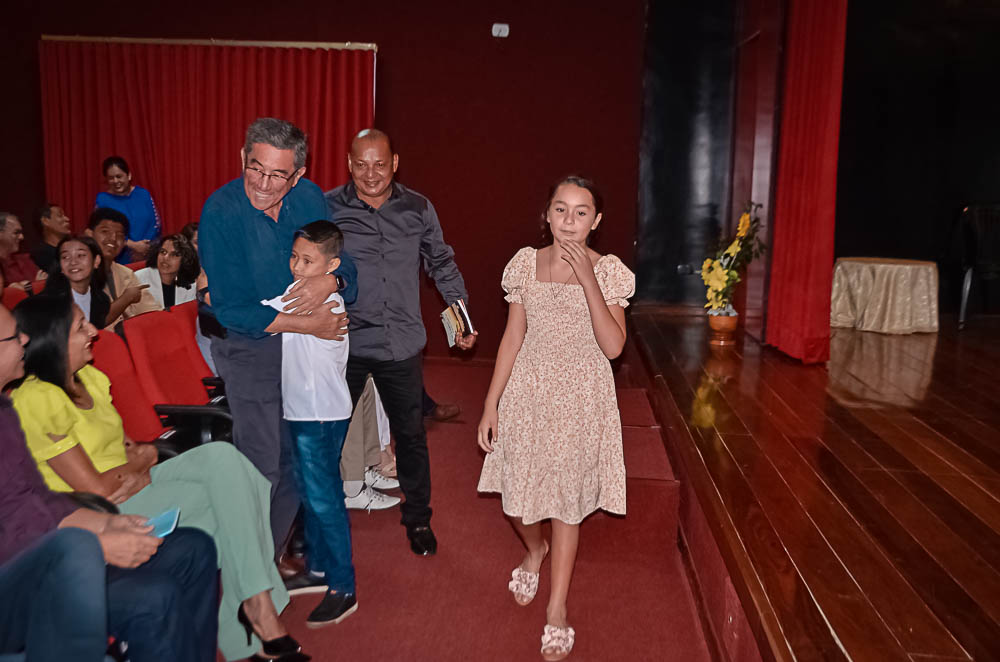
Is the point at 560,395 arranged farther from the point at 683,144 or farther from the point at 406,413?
the point at 683,144

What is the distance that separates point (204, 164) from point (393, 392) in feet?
13.4

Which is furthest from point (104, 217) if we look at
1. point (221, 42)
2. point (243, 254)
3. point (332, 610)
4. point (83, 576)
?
point (83, 576)

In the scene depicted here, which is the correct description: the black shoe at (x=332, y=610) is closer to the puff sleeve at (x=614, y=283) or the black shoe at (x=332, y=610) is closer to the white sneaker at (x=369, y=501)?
the white sneaker at (x=369, y=501)

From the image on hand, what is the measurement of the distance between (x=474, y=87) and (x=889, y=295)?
12.2ft

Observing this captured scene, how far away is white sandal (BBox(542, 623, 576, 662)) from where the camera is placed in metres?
2.37

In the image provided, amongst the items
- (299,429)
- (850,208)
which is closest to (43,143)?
(299,429)

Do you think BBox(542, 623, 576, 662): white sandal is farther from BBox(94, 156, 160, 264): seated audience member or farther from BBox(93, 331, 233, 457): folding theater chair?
BBox(94, 156, 160, 264): seated audience member

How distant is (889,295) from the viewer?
21.1 ft

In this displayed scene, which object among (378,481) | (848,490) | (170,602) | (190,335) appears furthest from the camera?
(378,481)

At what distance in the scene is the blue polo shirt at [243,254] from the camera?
7.84 feet

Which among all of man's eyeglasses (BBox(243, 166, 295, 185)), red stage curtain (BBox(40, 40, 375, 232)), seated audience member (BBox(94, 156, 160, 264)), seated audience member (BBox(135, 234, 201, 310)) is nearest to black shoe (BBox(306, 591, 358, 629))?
man's eyeglasses (BBox(243, 166, 295, 185))

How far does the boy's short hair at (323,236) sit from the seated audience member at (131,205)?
11.8 feet

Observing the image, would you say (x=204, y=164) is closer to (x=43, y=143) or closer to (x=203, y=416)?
(x=43, y=143)

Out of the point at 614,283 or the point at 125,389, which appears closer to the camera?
the point at 614,283
